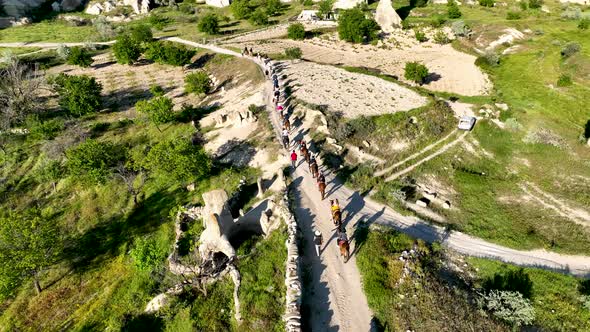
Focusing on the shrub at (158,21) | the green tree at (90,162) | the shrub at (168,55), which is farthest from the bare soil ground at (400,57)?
the green tree at (90,162)


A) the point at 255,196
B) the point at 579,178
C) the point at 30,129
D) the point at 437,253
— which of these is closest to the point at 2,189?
the point at 30,129

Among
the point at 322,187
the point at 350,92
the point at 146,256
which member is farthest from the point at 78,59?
the point at 322,187

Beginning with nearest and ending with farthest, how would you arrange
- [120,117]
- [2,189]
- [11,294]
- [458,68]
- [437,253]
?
[437,253] → [11,294] → [2,189] → [120,117] → [458,68]

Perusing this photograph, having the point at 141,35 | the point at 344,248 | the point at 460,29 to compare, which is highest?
the point at 141,35

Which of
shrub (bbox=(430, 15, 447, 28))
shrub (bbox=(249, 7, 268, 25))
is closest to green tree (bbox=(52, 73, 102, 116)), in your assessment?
shrub (bbox=(249, 7, 268, 25))

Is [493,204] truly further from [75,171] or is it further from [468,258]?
[75,171]

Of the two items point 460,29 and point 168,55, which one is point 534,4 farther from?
point 168,55
